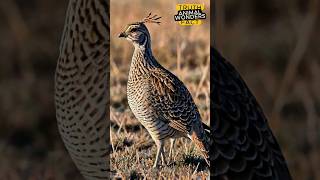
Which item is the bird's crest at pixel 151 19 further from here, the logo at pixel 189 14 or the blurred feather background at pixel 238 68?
the blurred feather background at pixel 238 68

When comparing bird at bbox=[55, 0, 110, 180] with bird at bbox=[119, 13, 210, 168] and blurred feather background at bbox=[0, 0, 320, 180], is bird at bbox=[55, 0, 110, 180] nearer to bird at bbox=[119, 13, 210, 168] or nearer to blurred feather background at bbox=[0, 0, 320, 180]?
bird at bbox=[119, 13, 210, 168]

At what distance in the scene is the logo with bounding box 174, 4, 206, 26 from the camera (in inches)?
92.5

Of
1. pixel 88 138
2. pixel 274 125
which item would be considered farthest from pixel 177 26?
pixel 274 125

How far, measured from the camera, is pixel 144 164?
2365 mm

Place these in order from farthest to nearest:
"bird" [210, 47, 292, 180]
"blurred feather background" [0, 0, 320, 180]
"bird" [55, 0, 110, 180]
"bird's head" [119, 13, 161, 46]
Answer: "blurred feather background" [0, 0, 320, 180]
"bird" [210, 47, 292, 180]
"bird" [55, 0, 110, 180]
"bird's head" [119, 13, 161, 46]

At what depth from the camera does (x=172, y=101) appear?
2.45m

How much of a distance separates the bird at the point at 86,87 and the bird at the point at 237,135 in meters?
0.34

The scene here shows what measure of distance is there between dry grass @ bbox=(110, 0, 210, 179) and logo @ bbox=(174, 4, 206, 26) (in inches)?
0.7

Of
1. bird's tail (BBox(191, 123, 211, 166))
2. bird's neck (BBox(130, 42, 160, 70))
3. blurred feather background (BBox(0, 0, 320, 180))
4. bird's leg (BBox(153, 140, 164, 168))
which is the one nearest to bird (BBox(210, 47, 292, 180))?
bird's tail (BBox(191, 123, 211, 166))

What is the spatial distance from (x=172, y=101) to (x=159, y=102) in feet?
0.12

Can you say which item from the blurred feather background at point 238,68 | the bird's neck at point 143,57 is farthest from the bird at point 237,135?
Result: the blurred feather background at point 238,68

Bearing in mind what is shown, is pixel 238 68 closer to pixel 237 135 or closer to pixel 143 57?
pixel 237 135

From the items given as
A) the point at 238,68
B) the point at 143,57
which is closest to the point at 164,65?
the point at 143,57

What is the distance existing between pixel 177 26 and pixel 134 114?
0.27 meters
